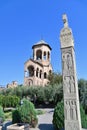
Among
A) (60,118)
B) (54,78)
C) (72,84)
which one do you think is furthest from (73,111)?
(54,78)

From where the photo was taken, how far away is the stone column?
723 centimetres

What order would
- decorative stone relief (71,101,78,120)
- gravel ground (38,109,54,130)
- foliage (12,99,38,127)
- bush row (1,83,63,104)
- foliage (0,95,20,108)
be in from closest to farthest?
decorative stone relief (71,101,78,120)
foliage (12,99,38,127)
gravel ground (38,109,54,130)
foliage (0,95,20,108)
bush row (1,83,63,104)

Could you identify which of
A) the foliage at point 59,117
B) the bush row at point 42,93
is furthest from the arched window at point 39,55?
the foliage at point 59,117

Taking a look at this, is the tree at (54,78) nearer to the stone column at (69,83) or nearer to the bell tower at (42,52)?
the bell tower at (42,52)

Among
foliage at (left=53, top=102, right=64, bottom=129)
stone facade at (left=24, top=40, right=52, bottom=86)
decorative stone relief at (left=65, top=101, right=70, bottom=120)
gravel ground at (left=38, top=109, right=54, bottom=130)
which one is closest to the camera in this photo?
decorative stone relief at (left=65, top=101, right=70, bottom=120)

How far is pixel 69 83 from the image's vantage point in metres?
7.48

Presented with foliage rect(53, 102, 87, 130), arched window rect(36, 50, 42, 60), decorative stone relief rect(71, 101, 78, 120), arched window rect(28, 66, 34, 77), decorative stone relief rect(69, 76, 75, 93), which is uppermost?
arched window rect(36, 50, 42, 60)

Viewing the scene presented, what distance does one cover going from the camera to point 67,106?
738cm

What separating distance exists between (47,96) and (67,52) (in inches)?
962

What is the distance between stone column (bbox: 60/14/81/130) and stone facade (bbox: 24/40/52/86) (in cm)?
3234

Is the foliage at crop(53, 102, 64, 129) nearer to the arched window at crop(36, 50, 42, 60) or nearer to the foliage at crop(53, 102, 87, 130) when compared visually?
the foliage at crop(53, 102, 87, 130)

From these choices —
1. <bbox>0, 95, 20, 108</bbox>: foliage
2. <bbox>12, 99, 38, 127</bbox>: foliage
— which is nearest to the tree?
<bbox>0, 95, 20, 108</bbox>: foliage

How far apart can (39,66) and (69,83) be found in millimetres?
34701

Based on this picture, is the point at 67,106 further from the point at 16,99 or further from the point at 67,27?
the point at 16,99
